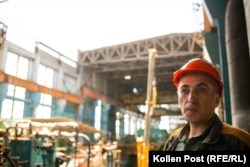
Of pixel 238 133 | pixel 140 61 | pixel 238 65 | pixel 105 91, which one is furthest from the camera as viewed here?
pixel 105 91

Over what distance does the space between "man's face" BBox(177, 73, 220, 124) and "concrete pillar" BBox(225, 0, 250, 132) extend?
1.62m

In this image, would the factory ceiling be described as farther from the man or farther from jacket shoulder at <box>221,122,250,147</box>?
jacket shoulder at <box>221,122,250,147</box>

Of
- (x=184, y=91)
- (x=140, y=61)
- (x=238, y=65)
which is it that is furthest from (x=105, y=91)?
(x=184, y=91)

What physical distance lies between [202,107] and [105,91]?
60.3 ft

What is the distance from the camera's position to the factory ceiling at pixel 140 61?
48.8ft

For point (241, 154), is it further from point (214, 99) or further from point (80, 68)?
point (80, 68)

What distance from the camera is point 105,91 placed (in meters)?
19.4

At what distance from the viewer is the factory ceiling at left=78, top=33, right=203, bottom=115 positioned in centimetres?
1486

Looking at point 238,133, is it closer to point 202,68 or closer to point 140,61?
point 202,68

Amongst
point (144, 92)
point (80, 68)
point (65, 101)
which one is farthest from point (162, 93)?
point (65, 101)

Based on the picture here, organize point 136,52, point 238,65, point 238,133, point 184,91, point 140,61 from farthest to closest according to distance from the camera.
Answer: point 140,61 → point 136,52 → point 238,65 → point 184,91 → point 238,133

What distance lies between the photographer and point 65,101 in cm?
1411

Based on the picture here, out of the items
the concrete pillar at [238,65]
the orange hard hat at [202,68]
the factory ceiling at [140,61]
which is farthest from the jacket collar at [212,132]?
the factory ceiling at [140,61]

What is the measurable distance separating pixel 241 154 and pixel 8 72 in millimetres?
7818
